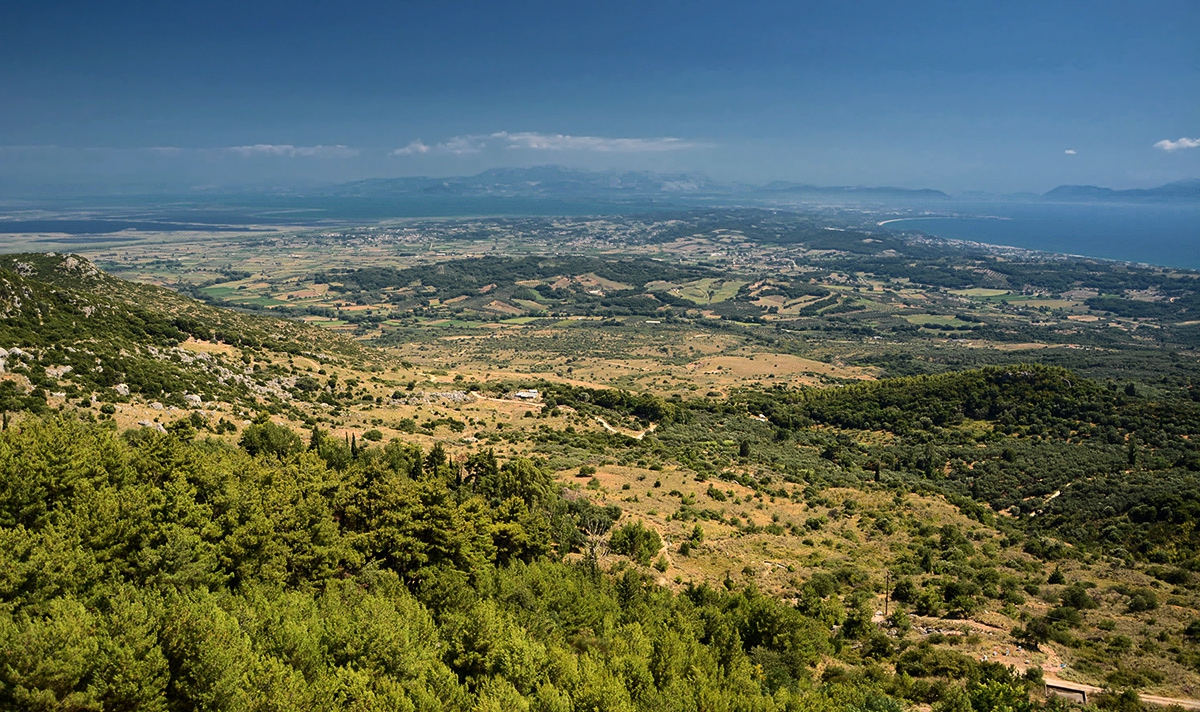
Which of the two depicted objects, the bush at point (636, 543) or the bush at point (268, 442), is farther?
the bush at point (268, 442)

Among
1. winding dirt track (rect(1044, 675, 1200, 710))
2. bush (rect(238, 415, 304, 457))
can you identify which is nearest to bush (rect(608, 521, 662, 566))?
winding dirt track (rect(1044, 675, 1200, 710))

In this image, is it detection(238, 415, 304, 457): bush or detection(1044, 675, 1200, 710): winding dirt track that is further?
detection(238, 415, 304, 457): bush

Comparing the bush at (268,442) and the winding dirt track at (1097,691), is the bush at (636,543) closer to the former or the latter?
the winding dirt track at (1097,691)

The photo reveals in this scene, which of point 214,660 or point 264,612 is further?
point 264,612

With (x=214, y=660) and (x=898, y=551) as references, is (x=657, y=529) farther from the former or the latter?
(x=214, y=660)

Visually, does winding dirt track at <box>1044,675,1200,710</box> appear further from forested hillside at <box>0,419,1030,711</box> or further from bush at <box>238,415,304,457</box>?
bush at <box>238,415,304,457</box>

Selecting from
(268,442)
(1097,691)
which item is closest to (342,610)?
(268,442)

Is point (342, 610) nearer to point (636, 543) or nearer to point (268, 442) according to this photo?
point (636, 543)

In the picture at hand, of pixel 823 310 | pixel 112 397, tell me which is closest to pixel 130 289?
pixel 112 397

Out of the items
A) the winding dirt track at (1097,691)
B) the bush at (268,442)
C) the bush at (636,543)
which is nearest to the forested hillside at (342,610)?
the winding dirt track at (1097,691)

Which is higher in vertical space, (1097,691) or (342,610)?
(342,610)

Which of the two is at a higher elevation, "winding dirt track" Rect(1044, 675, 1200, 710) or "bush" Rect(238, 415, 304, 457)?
"bush" Rect(238, 415, 304, 457)
